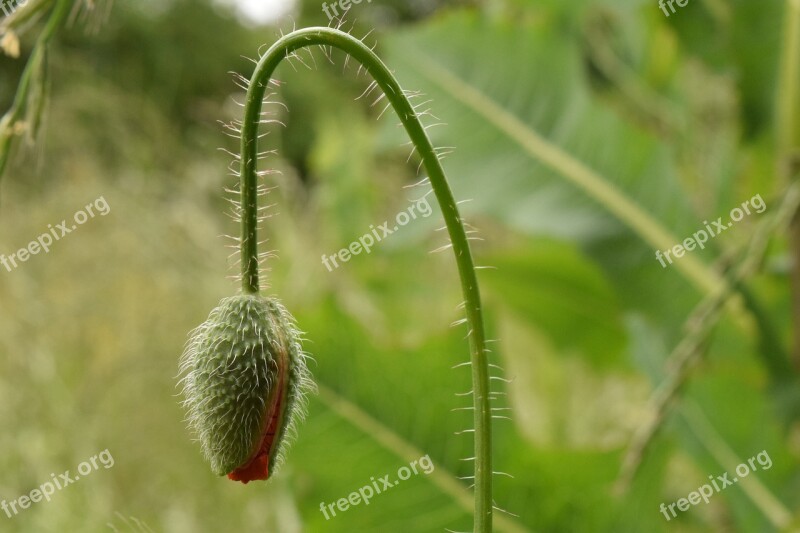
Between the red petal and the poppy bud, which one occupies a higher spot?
the poppy bud

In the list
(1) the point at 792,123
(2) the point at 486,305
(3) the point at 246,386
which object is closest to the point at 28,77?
(3) the point at 246,386

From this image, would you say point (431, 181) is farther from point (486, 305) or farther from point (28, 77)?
point (486, 305)

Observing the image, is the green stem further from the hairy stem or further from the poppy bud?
the hairy stem

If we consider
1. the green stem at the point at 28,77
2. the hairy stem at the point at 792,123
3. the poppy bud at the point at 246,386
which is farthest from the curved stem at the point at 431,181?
the hairy stem at the point at 792,123

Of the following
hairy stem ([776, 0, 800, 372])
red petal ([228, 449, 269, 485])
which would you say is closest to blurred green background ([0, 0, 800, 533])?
hairy stem ([776, 0, 800, 372])

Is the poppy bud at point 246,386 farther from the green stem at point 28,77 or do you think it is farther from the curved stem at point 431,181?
the green stem at point 28,77

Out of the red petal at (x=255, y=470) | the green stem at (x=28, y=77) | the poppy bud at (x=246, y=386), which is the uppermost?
the green stem at (x=28, y=77)
